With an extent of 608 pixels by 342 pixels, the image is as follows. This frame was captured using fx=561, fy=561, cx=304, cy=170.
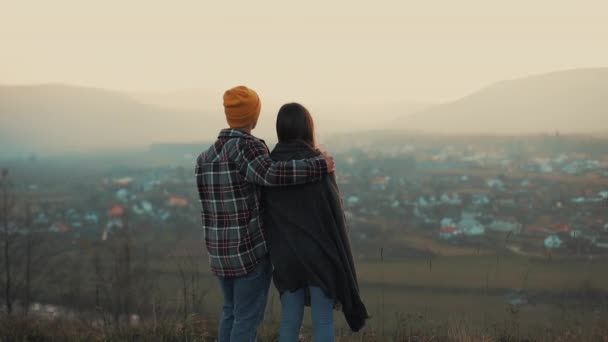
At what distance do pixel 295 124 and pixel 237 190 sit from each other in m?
0.41

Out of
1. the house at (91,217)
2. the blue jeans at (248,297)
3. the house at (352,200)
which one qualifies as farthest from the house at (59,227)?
the blue jeans at (248,297)

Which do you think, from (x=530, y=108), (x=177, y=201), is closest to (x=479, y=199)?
(x=530, y=108)

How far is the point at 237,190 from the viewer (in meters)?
2.59

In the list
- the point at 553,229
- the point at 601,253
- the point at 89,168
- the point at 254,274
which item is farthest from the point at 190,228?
the point at 89,168

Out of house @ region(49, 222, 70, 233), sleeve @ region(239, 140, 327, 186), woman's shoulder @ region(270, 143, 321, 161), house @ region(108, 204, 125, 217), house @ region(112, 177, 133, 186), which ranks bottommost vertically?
house @ region(108, 204, 125, 217)

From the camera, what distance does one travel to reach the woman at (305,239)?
8.49 ft

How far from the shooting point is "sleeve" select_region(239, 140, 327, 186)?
249 cm

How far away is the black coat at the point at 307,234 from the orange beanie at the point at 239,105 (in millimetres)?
208

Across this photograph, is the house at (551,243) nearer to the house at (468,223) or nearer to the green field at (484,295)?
the green field at (484,295)

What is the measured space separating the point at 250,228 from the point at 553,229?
557 inches

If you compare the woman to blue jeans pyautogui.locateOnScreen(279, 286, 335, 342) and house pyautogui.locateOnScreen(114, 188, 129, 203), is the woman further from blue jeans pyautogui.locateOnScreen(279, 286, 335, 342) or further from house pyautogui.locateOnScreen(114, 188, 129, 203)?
house pyautogui.locateOnScreen(114, 188, 129, 203)

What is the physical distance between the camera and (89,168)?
56656 mm

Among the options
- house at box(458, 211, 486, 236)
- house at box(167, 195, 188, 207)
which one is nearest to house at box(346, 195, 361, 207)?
house at box(458, 211, 486, 236)

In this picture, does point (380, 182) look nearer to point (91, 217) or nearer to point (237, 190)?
point (91, 217)
